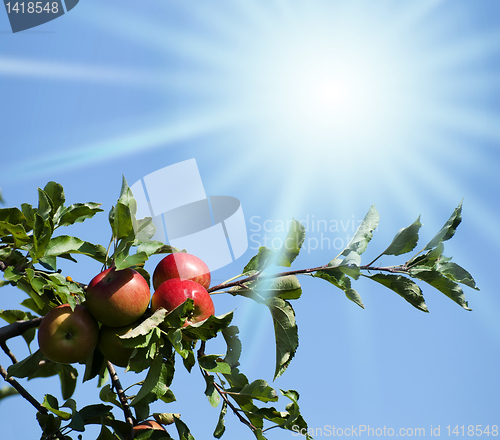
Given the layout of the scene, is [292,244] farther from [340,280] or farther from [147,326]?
[147,326]

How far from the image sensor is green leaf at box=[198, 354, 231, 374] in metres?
1.88

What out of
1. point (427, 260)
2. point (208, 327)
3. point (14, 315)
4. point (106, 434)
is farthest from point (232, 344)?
point (14, 315)

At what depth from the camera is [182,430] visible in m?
2.17

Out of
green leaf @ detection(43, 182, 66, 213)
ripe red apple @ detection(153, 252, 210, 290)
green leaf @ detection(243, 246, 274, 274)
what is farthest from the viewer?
green leaf @ detection(43, 182, 66, 213)

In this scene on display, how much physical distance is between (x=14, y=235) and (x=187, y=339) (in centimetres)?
93

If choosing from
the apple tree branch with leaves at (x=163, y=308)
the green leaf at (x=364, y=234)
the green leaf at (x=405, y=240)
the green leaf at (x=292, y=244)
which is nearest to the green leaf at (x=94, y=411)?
the apple tree branch with leaves at (x=163, y=308)

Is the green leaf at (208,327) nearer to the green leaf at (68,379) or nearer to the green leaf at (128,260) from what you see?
the green leaf at (128,260)

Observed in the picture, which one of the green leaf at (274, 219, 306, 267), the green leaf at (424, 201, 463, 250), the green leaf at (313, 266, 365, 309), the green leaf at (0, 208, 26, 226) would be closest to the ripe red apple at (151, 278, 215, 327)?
the green leaf at (274, 219, 306, 267)

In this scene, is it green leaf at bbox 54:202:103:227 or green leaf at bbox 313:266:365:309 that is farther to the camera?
green leaf at bbox 54:202:103:227

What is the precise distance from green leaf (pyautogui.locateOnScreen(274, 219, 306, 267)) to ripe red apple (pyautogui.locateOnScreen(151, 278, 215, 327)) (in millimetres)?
356

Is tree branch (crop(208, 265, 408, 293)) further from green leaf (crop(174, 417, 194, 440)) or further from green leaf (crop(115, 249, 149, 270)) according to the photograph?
green leaf (crop(174, 417, 194, 440))

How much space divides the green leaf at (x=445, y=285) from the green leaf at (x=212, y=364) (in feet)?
3.02

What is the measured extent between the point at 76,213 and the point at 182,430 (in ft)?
3.80

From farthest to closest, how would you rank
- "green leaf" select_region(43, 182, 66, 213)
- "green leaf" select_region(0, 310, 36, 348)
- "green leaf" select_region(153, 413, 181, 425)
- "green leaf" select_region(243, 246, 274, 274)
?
"green leaf" select_region(0, 310, 36, 348), "green leaf" select_region(153, 413, 181, 425), "green leaf" select_region(43, 182, 66, 213), "green leaf" select_region(243, 246, 274, 274)
